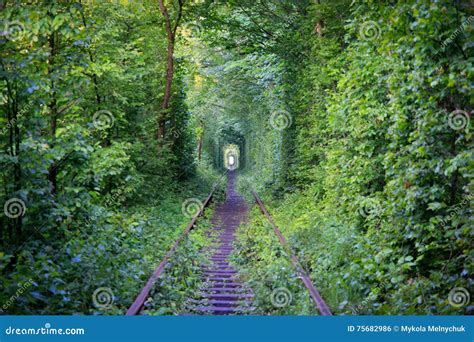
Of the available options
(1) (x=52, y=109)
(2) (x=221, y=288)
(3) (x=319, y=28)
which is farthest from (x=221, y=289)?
(3) (x=319, y=28)

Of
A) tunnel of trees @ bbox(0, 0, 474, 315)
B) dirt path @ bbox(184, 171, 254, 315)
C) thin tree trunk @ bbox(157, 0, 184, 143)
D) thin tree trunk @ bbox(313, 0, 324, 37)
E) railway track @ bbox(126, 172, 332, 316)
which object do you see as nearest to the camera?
tunnel of trees @ bbox(0, 0, 474, 315)

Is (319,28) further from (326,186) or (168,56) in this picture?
(168,56)

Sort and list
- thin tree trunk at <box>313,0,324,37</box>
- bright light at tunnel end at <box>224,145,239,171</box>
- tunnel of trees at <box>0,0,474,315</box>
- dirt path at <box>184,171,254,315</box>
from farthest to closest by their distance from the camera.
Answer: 1. bright light at tunnel end at <box>224,145,239,171</box>
2. thin tree trunk at <box>313,0,324,37</box>
3. dirt path at <box>184,171,254,315</box>
4. tunnel of trees at <box>0,0,474,315</box>

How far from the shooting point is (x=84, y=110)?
11.5 metres

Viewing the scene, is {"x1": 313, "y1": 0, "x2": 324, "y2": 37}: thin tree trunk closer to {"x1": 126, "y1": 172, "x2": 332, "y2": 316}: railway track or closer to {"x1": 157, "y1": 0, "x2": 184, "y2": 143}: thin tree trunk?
{"x1": 157, "y1": 0, "x2": 184, "y2": 143}: thin tree trunk

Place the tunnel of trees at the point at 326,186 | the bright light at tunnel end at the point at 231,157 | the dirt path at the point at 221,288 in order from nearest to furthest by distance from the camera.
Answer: the tunnel of trees at the point at 326,186 < the dirt path at the point at 221,288 < the bright light at tunnel end at the point at 231,157

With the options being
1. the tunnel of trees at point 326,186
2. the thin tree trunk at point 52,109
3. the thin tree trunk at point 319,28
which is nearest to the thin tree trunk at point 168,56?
the tunnel of trees at point 326,186

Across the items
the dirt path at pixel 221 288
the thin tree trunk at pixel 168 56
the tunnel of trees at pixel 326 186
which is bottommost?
the dirt path at pixel 221 288

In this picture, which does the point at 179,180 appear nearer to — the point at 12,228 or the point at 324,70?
the point at 324,70

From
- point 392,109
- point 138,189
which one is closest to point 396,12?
point 392,109

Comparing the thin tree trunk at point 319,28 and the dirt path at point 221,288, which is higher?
the thin tree trunk at point 319,28

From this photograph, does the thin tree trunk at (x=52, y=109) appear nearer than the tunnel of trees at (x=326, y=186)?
No

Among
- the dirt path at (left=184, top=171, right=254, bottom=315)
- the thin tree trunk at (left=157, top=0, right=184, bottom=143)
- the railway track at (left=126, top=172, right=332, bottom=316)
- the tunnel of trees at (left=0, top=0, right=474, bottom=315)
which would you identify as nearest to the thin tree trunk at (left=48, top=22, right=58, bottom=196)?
the tunnel of trees at (left=0, top=0, right=474, bottom=315)

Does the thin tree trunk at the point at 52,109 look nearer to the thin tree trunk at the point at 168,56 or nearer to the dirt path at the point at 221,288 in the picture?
the dirt path at the point at 221,288
